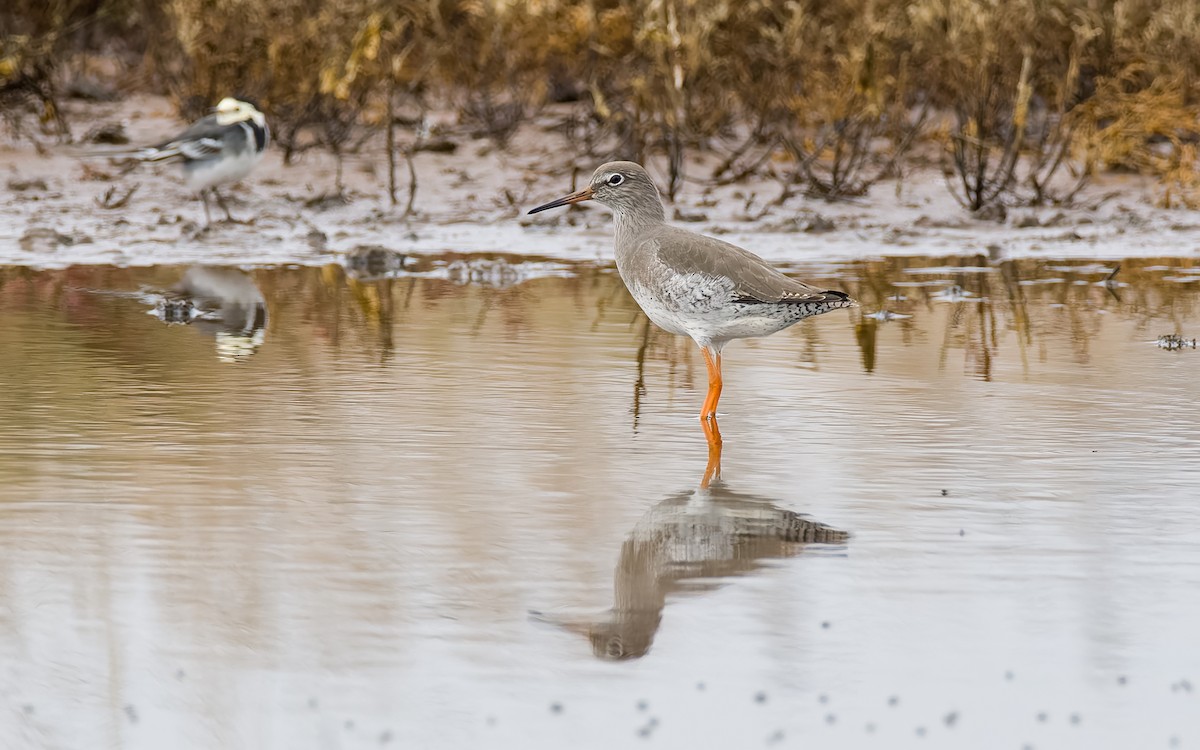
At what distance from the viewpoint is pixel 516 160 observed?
17703 millimetres

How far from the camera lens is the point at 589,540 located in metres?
5.90

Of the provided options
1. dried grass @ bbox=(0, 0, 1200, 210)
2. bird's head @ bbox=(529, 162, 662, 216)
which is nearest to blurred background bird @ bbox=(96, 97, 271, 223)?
dried grass @ bbox=(0, 0, 1200, 210)

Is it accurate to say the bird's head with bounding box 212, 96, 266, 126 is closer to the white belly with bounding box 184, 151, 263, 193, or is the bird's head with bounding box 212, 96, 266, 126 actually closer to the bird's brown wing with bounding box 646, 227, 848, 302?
the white belly with bounding box 184, 151, 263, 193

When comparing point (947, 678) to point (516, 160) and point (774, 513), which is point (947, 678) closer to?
point (774, 513)

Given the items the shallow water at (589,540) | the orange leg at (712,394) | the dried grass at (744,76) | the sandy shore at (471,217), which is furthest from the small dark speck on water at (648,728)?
the dried grass at (744,76)

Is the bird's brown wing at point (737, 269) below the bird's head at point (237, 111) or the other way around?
below

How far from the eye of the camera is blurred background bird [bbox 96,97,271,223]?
1541cm

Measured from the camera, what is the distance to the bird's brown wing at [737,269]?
306 inches

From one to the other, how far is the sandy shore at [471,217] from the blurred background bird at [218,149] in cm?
42

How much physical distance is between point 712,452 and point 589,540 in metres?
1.59

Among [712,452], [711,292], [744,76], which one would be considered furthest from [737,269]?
[744,76]

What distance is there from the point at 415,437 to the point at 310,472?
2.54 ft

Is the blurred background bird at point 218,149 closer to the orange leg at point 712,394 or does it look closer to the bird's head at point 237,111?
the bird's head at point 237,111

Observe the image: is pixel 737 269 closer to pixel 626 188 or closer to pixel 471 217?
pixel 626 188
